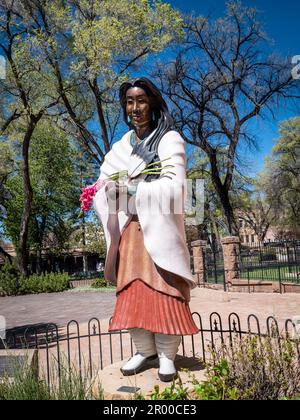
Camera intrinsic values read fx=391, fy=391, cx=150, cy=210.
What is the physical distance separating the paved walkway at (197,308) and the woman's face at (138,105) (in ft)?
20.8

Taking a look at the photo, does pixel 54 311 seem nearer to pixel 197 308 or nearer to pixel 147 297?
pixel 197 308

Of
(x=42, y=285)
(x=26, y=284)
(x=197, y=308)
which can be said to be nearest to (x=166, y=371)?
(x=197, y=308)

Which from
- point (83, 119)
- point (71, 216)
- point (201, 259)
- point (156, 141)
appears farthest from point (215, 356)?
point (71, 216)

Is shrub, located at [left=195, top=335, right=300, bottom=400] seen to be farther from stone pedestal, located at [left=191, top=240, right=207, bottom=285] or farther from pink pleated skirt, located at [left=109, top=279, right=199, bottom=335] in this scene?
stone pedestal, located at [left=191, top=240, right=207, bottom=285]

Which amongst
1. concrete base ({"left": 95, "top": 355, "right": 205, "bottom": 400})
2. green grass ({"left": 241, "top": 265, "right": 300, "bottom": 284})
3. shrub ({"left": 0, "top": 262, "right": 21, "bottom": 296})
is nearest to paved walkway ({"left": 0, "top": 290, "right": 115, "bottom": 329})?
shrub ({"left": 0, "top": 262, "right": 21, "bottom": 296})

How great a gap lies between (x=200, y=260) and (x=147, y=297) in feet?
45.5

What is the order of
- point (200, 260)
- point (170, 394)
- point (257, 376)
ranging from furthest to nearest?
point (200, 260) → point (257, 376) → point (170, 394)

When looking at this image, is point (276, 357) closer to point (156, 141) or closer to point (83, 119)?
point (156, 141)

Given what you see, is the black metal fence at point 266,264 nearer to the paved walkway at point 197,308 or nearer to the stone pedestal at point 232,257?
the stone pedestal at point 232,257

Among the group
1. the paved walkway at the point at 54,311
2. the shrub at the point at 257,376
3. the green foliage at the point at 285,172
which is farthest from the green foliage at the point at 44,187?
the shrub at the point at 257,376

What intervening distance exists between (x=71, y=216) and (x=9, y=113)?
14.2 m

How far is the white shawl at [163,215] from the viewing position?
375cm

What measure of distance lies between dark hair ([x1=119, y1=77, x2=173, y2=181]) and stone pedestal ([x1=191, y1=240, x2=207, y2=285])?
13013 millimetres

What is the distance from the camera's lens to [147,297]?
3748 mm
